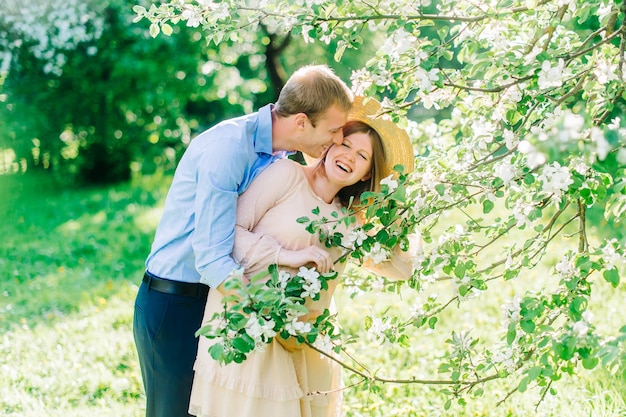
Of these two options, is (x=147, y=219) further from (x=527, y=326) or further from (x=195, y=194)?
(x=527, y=326)

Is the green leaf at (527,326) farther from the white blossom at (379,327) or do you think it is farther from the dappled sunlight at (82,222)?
the dappled sunlight at (82,222)

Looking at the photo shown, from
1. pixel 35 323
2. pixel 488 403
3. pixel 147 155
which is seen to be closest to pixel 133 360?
pixel 35 323

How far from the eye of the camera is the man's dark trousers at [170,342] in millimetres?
2842

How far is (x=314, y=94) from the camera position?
2.74 m

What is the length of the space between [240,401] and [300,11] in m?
1.41

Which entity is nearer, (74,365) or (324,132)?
(324,132)

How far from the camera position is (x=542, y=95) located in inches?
103

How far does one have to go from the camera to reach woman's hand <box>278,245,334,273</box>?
100.0 inches

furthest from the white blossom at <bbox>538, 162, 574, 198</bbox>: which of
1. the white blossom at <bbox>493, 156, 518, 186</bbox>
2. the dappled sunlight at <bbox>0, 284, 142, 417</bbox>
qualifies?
the dappled sunlight at <bbox>0, 284, 142, 417</bbox>

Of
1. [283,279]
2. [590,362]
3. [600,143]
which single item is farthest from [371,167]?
[600,143]

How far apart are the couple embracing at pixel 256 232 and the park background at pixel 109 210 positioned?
1.16m

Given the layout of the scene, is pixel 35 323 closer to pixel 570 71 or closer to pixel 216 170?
pixel 216 170

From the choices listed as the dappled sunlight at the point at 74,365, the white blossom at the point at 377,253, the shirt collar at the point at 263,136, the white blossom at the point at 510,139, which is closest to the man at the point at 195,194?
the shirt collar at the point at 263,136

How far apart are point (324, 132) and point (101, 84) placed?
11043 millimetres
